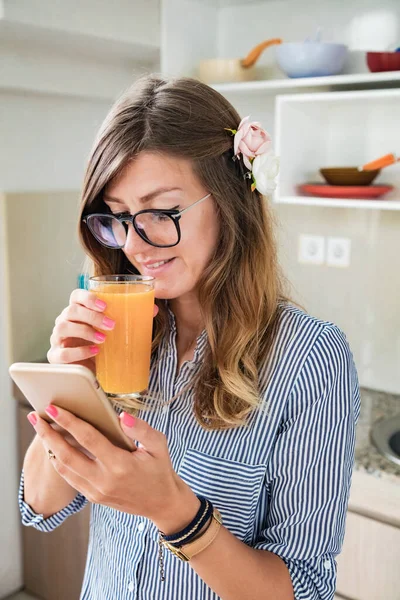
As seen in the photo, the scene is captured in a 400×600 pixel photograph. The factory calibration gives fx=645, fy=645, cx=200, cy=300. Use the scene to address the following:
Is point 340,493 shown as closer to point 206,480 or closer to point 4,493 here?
point 206,480

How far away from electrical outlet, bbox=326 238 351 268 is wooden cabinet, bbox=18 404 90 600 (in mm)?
1358

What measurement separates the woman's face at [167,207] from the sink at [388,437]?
1114 mm

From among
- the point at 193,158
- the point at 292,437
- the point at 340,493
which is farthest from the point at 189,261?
the point at 340,493

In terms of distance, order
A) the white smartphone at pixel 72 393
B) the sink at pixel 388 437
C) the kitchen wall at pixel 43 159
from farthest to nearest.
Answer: the kitchen wall at pixel 43 159, the sink at pixel 388 437, the white smartphone at pixel 72 393

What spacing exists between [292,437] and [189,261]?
36 centimetres

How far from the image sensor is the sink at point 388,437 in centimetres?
199

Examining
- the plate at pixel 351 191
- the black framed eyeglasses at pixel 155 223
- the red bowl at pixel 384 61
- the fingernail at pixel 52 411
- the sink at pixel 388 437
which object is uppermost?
the red bowl at pixel 384 61

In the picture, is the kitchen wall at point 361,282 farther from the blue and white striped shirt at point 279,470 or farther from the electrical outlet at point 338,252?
the blue and white striped shirt at point 279,470

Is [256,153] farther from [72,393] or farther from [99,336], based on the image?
[72,393]

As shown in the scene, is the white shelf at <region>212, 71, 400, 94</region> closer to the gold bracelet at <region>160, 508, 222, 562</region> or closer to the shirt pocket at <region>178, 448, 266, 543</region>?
the shirt pocket at <region>178, 448, 266, 543</region>

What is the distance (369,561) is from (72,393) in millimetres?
1415

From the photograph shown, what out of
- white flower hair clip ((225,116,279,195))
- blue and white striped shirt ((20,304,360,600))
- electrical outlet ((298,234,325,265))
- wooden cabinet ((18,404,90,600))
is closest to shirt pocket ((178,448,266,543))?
blue and white striped shirt ((20,304,360,600))

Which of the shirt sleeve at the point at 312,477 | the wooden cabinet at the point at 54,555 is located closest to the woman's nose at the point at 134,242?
the shirt sleeve at the point at 312,477

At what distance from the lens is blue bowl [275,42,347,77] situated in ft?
7.14
